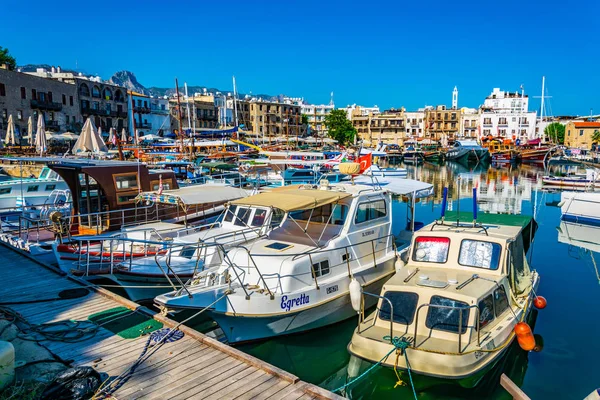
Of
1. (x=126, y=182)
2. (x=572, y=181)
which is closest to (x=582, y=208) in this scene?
(x=572, y=181)

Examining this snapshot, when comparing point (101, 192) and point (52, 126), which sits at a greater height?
point (52, 126)

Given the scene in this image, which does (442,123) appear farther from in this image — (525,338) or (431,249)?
(525,338)

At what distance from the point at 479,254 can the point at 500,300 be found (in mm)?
1309

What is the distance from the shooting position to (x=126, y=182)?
1636 centimetres

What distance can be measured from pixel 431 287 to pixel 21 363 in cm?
759

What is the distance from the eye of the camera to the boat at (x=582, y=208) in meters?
27.5

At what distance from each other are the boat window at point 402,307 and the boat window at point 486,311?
130 cm

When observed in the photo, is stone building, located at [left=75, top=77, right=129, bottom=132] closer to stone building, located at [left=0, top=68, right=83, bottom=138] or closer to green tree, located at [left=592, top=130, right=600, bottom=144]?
stone building, located at [left=0, top=68, right=83, bottom=138]

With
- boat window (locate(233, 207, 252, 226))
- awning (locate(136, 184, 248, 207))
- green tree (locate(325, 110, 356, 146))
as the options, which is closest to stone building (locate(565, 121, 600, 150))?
green tree (locate(325, 110, 356, 146))

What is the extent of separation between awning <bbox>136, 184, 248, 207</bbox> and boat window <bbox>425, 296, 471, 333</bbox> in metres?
8.95

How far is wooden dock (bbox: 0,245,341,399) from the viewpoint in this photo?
21.2 ft

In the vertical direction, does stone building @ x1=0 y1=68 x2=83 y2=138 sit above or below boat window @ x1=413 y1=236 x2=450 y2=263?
above

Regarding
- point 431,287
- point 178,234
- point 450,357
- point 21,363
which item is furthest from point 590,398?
point 178,234

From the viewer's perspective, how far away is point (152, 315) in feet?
29.8
